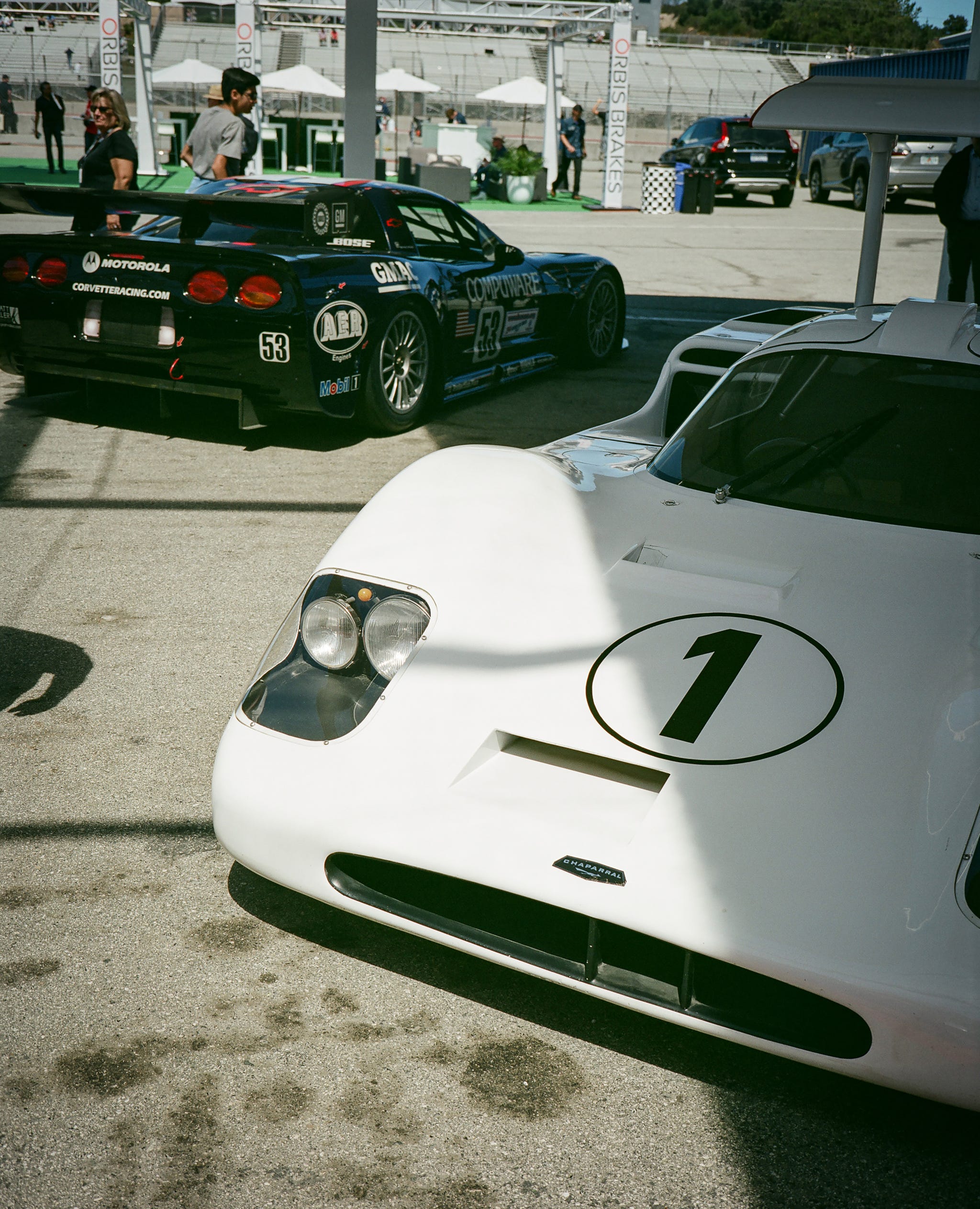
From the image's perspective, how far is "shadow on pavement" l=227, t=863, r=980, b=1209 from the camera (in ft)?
5.44

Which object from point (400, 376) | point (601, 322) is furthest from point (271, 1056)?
point (601, 322)

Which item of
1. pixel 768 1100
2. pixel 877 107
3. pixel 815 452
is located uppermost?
pixel 877 107

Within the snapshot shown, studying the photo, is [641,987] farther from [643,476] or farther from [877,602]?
[643,476]

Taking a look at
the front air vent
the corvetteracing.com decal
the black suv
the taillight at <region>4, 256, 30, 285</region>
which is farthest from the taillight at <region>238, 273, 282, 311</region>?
the black suv

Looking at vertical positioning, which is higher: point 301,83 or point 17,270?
point 301,83

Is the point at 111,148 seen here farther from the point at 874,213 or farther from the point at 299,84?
the point at 299,84

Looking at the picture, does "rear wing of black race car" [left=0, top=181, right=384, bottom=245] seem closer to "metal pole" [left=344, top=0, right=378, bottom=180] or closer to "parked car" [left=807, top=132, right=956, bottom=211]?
"metal pole" [left=344, top=0, right=378, bottom=180]

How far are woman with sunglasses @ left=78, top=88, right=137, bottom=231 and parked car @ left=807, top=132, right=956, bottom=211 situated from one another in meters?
13.1

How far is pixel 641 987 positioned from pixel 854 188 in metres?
23.4

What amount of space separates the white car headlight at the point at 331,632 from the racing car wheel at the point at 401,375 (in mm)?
3424

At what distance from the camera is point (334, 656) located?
2193mm

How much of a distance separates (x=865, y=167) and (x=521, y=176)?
667 cm

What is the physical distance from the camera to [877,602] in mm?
2152

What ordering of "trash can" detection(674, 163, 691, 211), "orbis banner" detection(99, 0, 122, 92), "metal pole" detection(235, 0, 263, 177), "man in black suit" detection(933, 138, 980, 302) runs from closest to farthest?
"man in black suit" detection(933, 138, 980, 302) < "trash can" detection(674, 163, 691, 211) < "orbis banner" detection(99, 0, 122, 92) < "metal pole" detection(235, 0, 263, 177)
